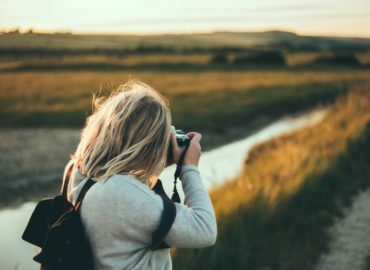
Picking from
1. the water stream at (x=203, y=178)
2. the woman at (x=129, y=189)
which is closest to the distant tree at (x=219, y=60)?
the water stream at (x=203, y=178)

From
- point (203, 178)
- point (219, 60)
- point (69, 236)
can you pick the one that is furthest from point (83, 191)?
point (219, 60)

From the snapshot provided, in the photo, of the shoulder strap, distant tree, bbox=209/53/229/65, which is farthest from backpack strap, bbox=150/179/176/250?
distant tree, bbox=209/53/229/65

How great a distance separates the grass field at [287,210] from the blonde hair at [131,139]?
2.25 metres

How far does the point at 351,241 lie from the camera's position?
4598mm

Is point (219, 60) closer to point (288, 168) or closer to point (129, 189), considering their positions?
point (288, 168)

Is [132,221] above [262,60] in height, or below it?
above

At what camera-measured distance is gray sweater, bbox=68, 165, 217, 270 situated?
1.53 metres

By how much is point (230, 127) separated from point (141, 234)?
13401 millimetres

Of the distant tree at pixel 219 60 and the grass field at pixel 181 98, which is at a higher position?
the grass field at pixel 181 98

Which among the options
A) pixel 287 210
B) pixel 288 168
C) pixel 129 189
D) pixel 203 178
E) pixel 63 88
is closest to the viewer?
pixel 129 189

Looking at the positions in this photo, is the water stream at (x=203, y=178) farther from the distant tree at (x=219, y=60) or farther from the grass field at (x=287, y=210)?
the distant tree at (x=219, y=60)

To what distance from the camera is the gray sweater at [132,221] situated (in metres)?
1.53

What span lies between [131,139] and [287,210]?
144 inches

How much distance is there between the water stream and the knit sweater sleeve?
5.27 ft
